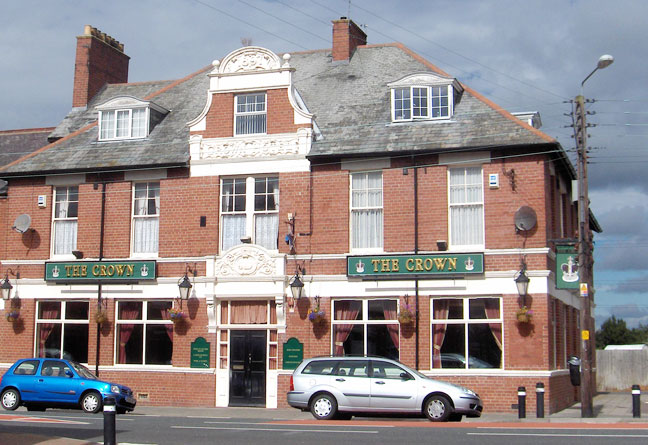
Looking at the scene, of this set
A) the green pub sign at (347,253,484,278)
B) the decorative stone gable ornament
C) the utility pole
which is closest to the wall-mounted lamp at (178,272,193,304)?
the green pub sign at (347,253,484,278)

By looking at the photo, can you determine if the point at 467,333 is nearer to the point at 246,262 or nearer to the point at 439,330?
the point at 439,330

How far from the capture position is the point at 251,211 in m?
26.6

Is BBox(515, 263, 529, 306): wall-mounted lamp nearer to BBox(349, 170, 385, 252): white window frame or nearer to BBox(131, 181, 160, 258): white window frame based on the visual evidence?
BBox(349, 170, 385, 252): white window frame

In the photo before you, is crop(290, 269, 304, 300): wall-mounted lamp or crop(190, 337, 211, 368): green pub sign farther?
crop(190, 337, 211, 368): green pub sign

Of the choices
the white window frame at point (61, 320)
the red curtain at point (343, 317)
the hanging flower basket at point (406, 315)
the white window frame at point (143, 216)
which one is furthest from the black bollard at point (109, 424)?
the white window frame at point (61, 320)

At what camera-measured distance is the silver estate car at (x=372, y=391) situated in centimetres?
2005

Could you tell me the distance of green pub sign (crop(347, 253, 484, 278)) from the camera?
24266 millimetres

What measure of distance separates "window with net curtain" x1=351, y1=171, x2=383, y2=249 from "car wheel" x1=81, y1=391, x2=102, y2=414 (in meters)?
8.42

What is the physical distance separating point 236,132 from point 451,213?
7.26 meters

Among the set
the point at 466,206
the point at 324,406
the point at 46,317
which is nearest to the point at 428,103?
the point at 466,206

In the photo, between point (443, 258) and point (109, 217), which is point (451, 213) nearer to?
point (443, 258)

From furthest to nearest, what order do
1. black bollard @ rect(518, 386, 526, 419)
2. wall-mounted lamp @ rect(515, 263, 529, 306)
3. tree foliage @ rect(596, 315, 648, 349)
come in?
tree foliage @ rect(596, 315, 648, 349) → wall-mounted lamp @ rect(515, 263, 529, 306) → black bollard @ rect(518, 386, 526, 419)

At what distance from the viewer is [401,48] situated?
29547 millimetres

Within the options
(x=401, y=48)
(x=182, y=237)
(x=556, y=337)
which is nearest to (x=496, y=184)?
(x=556, y=337)
